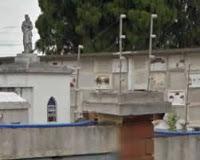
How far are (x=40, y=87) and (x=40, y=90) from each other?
0.28 feet

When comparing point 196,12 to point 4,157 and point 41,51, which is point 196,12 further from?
point 4,157

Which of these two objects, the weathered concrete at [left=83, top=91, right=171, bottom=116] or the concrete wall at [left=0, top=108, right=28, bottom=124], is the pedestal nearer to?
the concrete wall at [left=0, top=108, right=28, bottom=124]

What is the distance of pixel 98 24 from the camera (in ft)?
72.2

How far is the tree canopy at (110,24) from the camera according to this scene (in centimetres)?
2128

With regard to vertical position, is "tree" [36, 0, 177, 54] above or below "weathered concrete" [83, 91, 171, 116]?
above

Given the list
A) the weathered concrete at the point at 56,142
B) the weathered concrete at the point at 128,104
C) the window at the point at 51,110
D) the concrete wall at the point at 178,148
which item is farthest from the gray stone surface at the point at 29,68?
the weathered concrete at the point at 128,104

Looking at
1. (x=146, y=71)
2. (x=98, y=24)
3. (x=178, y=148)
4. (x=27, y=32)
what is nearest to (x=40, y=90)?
(x=27, y=32)

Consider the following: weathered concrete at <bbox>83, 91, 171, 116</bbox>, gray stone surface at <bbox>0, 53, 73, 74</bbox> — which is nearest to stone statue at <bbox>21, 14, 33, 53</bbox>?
gray stone surface at <bbox>0, 53, 73, 74</bbox>

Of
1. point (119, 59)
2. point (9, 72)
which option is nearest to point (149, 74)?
point (119, 59)

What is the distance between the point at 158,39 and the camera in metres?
22.9

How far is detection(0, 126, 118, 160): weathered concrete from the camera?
4824 millimetres

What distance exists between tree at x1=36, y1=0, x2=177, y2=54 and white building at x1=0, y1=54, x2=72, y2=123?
32.1 ft

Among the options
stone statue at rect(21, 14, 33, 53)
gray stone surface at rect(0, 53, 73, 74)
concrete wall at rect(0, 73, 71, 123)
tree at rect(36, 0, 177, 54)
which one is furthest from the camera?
tree at rect(36, 0, 177, 54)

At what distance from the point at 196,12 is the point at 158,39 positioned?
2502 mm
